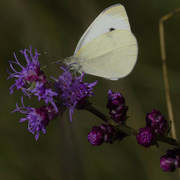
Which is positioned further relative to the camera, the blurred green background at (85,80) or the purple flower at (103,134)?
the blurred green background at (85,80)

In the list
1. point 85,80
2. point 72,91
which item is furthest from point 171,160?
point 85,80

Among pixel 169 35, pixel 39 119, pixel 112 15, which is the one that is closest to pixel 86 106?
pixel 39 119

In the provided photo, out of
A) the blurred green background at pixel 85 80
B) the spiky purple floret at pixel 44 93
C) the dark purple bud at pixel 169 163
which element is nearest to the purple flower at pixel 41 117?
the spiky purple floret at pixel 44 93

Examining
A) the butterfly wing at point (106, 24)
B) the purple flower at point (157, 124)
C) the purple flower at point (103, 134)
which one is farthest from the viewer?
the butterfly wing at point (106, 24)

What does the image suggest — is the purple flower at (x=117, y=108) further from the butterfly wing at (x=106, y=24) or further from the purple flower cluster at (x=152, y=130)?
the butterfly wing at (x=106, y=24)

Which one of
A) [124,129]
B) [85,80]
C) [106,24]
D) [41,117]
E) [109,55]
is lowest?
[85,80]

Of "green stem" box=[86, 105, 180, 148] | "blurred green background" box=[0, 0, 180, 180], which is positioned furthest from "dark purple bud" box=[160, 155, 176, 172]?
"blurred green background" box=[0, 0, 180, 180]

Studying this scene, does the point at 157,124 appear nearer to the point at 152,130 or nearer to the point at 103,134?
the point at 152,130
